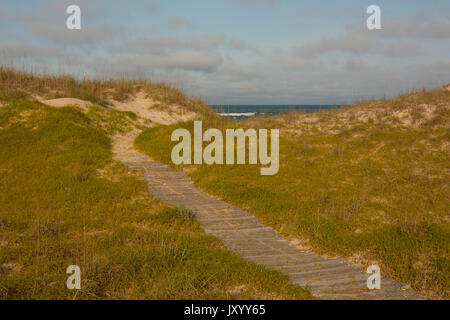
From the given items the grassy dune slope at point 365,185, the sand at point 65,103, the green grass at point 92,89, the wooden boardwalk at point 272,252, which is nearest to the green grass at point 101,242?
the wooden boardwalk at point 272,252

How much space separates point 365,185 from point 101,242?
830cm

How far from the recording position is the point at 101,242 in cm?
713

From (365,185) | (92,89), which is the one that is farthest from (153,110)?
(365,185)

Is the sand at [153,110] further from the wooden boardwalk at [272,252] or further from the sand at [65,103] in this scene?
the wooden boardwalk at [272,252]

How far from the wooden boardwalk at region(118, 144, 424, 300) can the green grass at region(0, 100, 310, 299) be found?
414mm

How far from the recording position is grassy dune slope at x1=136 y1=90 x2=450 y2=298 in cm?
686

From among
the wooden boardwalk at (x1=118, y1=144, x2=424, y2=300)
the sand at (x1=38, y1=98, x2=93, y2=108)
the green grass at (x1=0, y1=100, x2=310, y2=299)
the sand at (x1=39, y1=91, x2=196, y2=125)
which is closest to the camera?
the green grass at (x1=0, y1=100, x2=310, y2=299)

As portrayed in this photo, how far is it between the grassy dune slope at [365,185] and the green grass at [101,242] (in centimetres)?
219

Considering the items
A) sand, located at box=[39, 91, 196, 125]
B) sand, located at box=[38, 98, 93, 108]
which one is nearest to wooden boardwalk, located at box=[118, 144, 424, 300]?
sand, located at box=[38, 98, 93, 108]

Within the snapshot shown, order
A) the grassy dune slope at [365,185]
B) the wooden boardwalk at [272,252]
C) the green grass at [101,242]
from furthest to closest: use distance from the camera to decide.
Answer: the grassy dune slope at [365,185], the wooden boardwalk at [272,252], the green grass at [101,242]

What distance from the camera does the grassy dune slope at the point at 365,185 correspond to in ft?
22.5

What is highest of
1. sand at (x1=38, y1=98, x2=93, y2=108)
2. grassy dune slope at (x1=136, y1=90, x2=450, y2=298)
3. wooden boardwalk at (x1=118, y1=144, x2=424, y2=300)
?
sand at (x1=38, y1=98, x2=93, y2=108)

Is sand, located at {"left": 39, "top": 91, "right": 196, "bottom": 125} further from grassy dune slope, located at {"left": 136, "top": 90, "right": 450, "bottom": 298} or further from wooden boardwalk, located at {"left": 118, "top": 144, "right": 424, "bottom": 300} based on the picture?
wooden boardwalk, located at {"left": 118, "top": 144, "right": 424, "bottom": 300}
